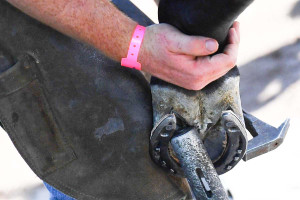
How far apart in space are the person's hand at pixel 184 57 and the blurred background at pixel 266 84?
1087 mm

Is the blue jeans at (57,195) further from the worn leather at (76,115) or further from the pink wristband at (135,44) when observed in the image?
the pink wristband at (135,44)

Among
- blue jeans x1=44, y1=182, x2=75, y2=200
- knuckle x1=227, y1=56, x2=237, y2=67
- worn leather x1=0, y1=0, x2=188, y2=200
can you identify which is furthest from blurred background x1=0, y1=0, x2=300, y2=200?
knuckle x1=227, y1=56, x2=237, y2=67

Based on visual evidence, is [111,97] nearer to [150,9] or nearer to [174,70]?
[174,70]

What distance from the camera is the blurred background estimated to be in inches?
75.2

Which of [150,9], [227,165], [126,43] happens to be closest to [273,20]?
[150,9]

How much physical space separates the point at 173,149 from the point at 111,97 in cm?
16

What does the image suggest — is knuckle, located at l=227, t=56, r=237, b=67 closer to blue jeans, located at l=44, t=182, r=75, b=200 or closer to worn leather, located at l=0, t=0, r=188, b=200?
worn leather, located at l=0, t=0, r=188, b=200

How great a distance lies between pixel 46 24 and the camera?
35.1 inches

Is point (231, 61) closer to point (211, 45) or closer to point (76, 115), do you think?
point (211, 45)

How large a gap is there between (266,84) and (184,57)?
1.26 m

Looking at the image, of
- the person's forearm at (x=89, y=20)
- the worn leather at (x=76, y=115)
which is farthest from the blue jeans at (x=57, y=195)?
the person's forearm at (x=89, y=20)

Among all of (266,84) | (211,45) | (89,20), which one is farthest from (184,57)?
(266,84)

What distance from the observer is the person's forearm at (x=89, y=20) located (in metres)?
0.84

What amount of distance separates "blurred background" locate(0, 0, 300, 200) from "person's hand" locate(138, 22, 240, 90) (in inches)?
42.8
